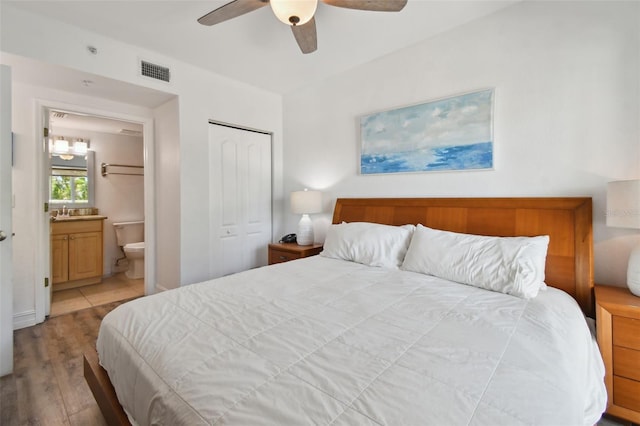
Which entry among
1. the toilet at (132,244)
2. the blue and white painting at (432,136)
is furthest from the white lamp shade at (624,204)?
the toilet at (132,244)

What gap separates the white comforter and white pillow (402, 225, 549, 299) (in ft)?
0.31

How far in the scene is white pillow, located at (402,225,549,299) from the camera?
163 cm

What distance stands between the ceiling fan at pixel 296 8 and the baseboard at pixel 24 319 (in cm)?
308

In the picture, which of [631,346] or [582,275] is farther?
[582,275]

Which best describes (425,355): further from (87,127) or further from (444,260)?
(87,127)

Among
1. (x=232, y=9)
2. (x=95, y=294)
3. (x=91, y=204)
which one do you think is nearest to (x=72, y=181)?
(x=91, y=204)

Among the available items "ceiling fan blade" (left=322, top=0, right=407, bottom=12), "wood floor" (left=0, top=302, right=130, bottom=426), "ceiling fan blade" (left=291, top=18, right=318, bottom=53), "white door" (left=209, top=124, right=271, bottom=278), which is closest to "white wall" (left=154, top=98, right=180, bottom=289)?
"white door" (left=209, top=124, right=271, bottom=278)

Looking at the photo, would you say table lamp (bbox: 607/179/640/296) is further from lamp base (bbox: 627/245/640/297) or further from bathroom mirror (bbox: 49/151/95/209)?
bathroom mirror (bbox: 49/151/95/209)

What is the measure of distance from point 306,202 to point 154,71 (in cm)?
198

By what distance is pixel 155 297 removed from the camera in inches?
61.2

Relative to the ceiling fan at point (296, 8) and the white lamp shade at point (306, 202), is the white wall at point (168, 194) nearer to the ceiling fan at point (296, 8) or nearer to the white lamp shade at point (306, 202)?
the white lamp shade at point (306, 202)

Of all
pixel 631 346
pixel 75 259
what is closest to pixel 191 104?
pixel 75 259

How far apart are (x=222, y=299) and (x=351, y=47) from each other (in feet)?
8.19

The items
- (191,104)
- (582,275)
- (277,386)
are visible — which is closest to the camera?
(277,386)
